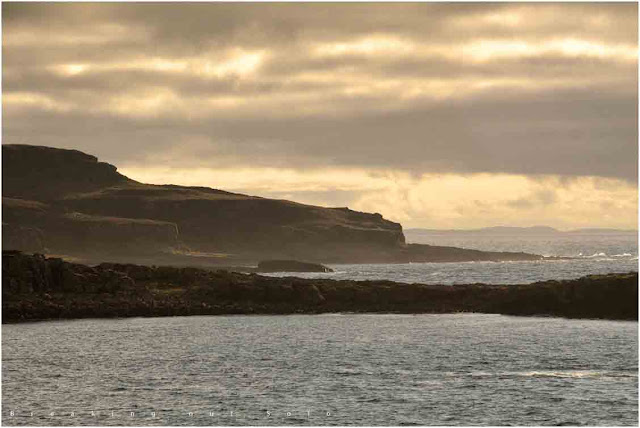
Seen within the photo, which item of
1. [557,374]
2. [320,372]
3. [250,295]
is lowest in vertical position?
[320,372]

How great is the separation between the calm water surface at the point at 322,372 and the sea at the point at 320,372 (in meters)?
0.15

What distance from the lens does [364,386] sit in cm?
7812

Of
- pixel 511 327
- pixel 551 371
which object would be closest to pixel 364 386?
pixel 551 371

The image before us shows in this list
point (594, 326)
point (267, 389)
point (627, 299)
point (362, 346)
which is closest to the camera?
point (267, 389)

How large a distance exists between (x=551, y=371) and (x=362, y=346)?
2239 centimetres

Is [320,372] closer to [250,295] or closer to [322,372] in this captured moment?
[322,372]

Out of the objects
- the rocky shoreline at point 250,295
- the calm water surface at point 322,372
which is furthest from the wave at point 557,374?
the rocky shoreline at point 250,295

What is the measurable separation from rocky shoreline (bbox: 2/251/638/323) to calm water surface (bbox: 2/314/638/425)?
765 centimetres

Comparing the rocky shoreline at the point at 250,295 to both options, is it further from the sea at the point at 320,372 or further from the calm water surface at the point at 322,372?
the calm water surface at the point at 322,372

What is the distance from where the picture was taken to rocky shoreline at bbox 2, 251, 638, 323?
13112 cm

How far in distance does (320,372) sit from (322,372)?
0.17m

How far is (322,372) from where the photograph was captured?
85188 mm

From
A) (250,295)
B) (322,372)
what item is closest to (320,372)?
(322,372)

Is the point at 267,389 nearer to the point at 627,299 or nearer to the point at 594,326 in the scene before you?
the point at 594,326
